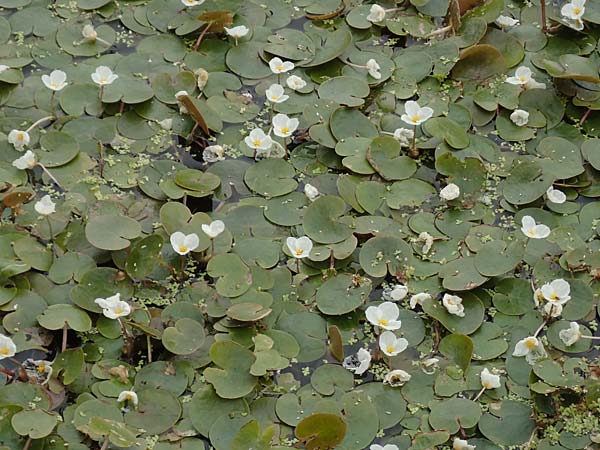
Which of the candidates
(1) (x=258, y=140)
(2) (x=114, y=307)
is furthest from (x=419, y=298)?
(2) (x=114, y=307)

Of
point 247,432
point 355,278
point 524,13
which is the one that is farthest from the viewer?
point 524,13

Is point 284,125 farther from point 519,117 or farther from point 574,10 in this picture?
point 574,10

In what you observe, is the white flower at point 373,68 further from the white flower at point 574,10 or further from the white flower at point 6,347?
the white flower at point 6,347

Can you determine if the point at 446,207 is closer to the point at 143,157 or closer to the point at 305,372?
the point at 305,372

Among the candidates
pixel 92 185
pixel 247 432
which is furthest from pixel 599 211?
pixel 92 185

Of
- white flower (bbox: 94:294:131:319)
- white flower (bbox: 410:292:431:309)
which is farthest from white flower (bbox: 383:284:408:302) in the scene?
white flower (bbox: 94:294:131:319)

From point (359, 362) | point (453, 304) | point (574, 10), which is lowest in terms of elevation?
point (359, 362)

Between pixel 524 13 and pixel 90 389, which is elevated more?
pixel 524 13
